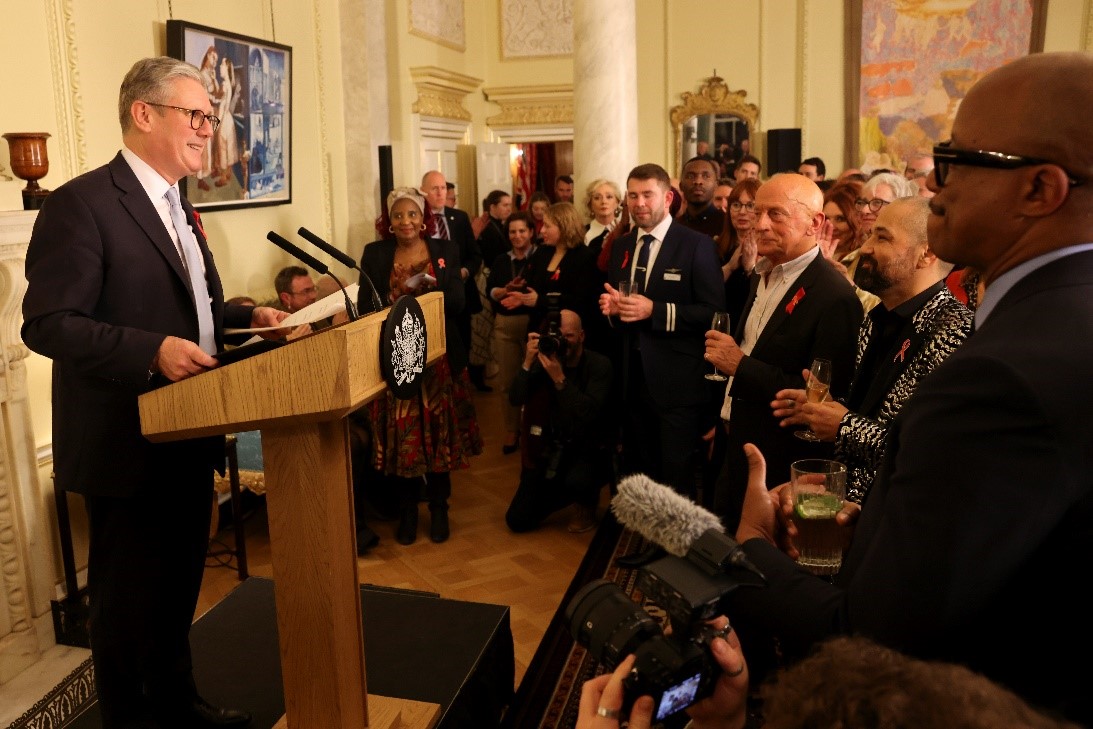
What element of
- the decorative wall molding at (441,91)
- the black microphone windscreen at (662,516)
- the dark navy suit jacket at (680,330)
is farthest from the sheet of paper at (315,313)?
the decorative wall molding at (441,91)

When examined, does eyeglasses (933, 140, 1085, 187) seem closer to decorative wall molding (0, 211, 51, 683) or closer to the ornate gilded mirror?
decorative wall molding (0, 211, 51, 683)

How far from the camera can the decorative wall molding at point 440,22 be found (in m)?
8.49

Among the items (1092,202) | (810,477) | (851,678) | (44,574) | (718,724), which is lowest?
(44,574)

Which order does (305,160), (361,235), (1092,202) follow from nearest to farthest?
(1092,202) → (305,160) → (361,235)

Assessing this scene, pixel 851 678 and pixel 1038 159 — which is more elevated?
pixel 1038 159

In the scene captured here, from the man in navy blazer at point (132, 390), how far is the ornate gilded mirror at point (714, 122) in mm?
8648

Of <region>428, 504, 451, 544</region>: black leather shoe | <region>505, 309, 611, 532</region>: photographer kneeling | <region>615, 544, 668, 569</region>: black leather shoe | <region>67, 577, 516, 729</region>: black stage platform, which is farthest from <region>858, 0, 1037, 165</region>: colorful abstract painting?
<region>615, 544, 668, 569</region>: black leather shoe

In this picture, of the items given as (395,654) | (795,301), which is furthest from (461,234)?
(395,654)

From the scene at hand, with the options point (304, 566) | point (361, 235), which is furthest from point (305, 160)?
point (304, 566)

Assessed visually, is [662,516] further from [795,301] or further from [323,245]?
[795,301]

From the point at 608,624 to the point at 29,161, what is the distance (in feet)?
10.7

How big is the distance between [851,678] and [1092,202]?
27.3 inches

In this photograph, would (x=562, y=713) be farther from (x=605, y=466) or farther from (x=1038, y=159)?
(x=1038, y=159)

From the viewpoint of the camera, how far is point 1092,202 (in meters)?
1.10
